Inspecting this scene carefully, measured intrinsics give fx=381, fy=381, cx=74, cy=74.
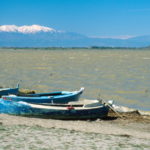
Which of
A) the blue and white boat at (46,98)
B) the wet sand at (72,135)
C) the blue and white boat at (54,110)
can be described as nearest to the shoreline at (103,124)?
the wet sand at (72,135)

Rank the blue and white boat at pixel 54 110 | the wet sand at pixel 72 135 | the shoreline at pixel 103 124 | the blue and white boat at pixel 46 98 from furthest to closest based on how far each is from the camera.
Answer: the blue and white boat at pixel 46 98, the blue and white boat at pixel 54 110, the shoreline at pixel 103 124, the wet sand at pixel 72 135

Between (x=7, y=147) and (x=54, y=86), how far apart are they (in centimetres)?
2647

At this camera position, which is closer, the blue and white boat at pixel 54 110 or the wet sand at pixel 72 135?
the wet sand at pixel 72 135

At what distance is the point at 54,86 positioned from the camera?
3784cm

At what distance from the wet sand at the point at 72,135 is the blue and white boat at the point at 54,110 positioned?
0.37m

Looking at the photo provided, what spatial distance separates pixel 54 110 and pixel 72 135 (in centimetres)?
519

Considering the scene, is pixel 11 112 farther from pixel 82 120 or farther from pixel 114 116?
pixel 114 116

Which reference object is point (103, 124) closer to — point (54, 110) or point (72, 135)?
point (54, 110)

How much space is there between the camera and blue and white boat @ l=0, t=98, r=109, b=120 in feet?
62.2

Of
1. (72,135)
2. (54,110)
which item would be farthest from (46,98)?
(72,135)

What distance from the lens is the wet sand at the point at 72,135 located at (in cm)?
1205

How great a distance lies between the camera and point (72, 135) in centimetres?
1384

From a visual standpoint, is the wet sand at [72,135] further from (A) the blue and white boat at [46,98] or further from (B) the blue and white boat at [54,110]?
(A) the blue and white boat at [46,98]

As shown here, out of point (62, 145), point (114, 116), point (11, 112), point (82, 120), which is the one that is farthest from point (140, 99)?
point (62, 145)
